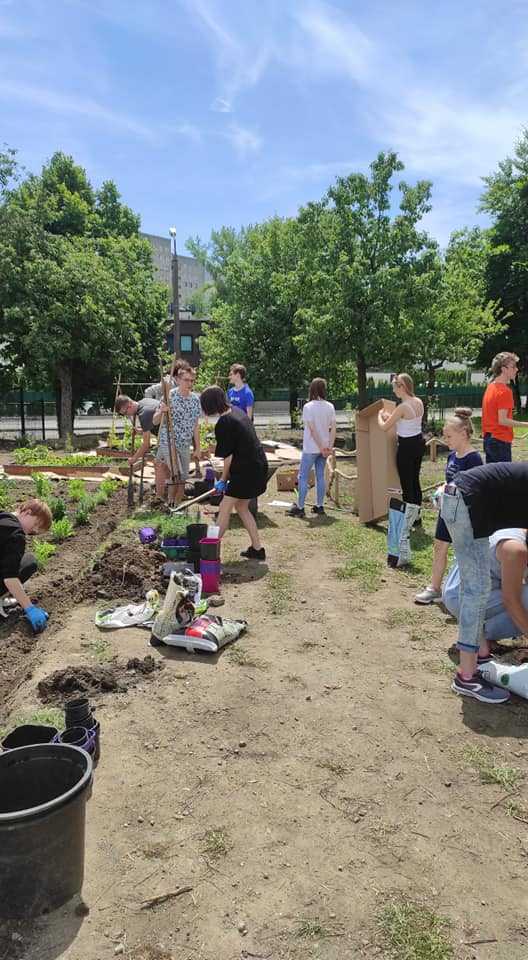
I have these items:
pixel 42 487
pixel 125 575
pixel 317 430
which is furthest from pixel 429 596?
pixel 42 487

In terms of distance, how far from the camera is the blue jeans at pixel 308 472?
8656mm

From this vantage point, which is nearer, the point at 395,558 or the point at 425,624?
the point at 425,624

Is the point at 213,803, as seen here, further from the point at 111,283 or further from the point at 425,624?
the point at 111,283

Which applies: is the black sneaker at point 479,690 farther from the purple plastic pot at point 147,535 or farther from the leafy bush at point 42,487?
the leafy bush at point 42,487

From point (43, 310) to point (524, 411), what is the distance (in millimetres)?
25439

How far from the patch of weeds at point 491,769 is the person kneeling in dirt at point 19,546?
121 inches

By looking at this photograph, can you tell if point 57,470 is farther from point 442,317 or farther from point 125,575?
point 442,317

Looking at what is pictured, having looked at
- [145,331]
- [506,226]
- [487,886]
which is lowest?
[487,886]

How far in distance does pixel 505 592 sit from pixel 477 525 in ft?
1.91

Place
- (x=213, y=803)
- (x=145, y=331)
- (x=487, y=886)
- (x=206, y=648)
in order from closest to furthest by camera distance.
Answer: (x=487, y=886) < (x=213, y=803) < (x=206, y=648) < (x=145, y=331)

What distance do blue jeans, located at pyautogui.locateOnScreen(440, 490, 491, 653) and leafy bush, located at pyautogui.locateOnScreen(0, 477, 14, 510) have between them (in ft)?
22.6

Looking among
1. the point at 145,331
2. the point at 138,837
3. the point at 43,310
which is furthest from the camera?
the point at 145,331

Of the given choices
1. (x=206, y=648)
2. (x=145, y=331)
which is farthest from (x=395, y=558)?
(x=145, y=331)

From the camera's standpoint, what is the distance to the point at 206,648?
443 cm
